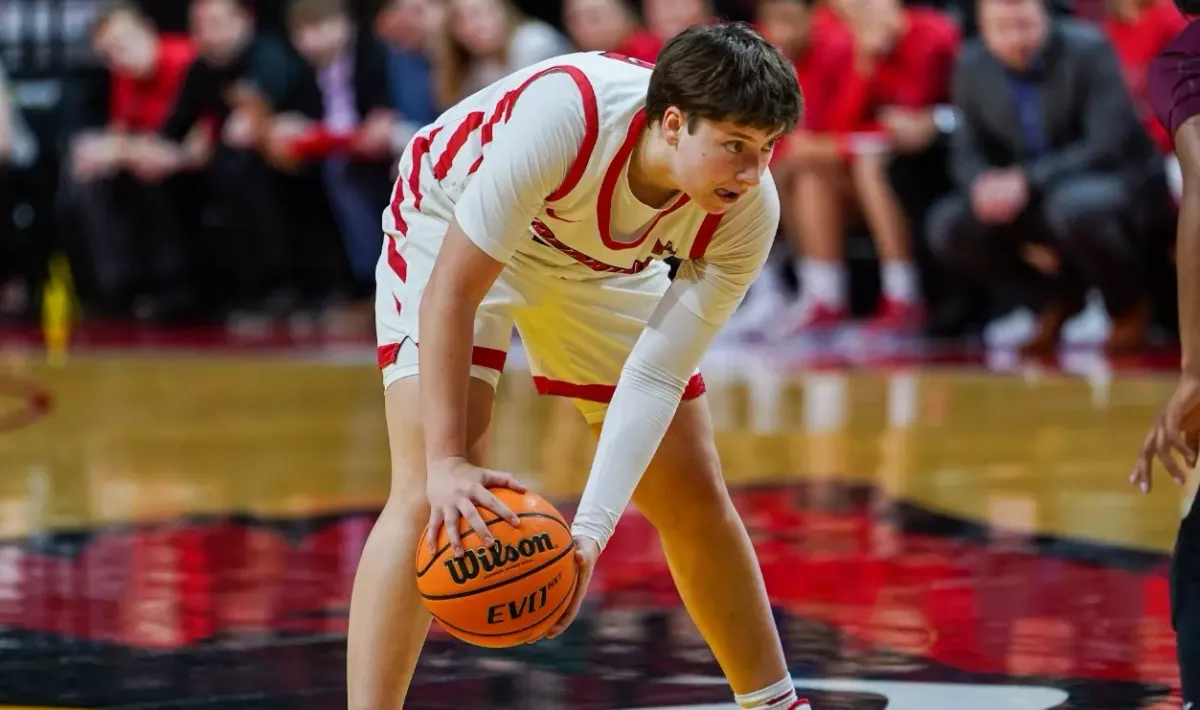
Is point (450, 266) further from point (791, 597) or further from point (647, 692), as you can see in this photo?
point (791, 597)

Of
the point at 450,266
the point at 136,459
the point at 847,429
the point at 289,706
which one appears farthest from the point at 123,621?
the point at 847,429

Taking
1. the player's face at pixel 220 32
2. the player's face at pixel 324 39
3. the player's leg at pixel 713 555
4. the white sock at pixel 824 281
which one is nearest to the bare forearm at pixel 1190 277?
the player's leg at pixel 713 555

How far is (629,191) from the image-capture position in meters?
2.92

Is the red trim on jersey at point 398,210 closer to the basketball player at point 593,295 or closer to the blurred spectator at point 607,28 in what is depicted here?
the basketball player at point 593,295

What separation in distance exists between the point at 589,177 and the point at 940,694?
3.67ft

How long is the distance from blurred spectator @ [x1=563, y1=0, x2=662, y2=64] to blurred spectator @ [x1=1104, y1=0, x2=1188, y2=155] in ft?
7.77

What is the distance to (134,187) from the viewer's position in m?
11.9

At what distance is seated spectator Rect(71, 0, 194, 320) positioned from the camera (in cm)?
1171

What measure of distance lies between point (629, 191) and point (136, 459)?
363 cm

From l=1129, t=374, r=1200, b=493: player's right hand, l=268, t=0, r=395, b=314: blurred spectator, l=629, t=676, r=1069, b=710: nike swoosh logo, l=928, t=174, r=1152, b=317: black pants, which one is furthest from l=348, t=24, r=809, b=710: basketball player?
l=268, t=0, r=395, b=314: blurred spectator

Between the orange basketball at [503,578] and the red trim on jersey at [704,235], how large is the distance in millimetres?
523

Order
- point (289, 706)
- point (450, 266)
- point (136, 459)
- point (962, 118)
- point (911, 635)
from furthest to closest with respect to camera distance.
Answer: point (962, 118) → point (136, 459) → point (911, 635) → point (289, 706) → point (450, 266)

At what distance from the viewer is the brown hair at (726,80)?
106 inches

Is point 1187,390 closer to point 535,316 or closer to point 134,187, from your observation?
point 535,316
